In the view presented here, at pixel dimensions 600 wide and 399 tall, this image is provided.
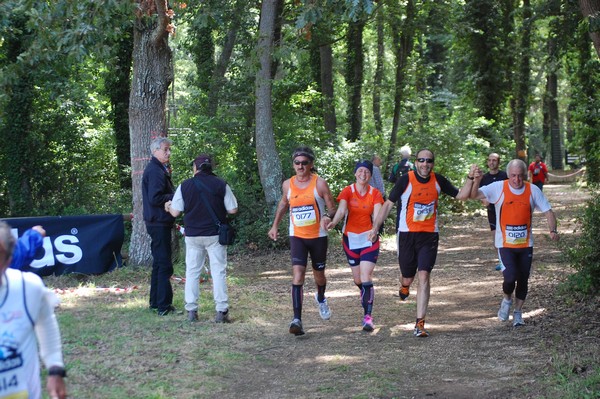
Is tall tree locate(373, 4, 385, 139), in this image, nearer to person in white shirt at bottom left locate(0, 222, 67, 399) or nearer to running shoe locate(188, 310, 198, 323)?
running shoe locate(188, 310, 198, 323)

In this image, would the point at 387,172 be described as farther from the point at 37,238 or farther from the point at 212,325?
the point at 37,238

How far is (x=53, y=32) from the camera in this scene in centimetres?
1380

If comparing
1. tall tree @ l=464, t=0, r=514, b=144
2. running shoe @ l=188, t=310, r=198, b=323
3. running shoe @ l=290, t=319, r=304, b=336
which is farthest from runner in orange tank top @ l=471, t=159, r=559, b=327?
tall tree @ l=464, t=0, r=514, b=144

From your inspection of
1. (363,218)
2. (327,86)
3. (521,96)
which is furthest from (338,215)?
(521,96)

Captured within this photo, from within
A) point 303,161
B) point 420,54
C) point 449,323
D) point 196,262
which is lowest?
point 449,323

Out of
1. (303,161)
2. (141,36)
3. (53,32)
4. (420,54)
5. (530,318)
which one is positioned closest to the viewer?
(303,161)

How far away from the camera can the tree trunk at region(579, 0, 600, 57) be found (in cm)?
1084

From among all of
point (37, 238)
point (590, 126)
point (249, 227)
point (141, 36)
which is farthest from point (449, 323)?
point (590, 126)

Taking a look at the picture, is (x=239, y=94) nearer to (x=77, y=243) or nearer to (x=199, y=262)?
(x=77, y=243)

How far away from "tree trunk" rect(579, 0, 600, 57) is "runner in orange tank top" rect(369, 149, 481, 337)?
2.76 m

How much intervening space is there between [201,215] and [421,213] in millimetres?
2741

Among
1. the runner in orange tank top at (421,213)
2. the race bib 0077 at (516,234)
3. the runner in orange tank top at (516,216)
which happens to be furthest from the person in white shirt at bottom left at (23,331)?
the race bib 0077 at (516,234)

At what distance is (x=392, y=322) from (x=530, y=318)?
1.81 meters

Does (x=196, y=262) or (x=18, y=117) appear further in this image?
(x=18, y=117)
